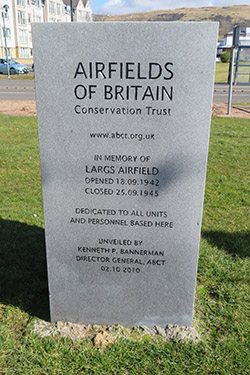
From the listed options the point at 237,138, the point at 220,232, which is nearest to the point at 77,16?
the point at 237,138

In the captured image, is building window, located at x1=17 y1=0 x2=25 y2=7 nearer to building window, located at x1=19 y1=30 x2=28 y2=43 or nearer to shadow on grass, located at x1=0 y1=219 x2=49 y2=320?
building window, located at x1=19 y1=30 x2=28 y2=43

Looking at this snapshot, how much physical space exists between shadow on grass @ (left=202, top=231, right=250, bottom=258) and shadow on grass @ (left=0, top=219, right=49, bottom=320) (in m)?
1.97

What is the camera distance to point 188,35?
2186 mm

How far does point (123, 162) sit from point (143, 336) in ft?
4.58

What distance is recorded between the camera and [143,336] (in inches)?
110

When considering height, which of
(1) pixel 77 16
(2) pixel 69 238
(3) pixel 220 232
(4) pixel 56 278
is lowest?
(3) pixel 220 232

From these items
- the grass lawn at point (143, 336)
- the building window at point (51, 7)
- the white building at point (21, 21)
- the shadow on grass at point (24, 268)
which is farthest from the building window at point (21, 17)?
the shadow on grass at point (24, 268)

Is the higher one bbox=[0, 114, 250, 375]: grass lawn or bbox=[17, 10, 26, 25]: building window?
bbox=[17, 10, 26, 25]: building window

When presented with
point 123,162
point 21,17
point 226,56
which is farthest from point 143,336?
point 21,17

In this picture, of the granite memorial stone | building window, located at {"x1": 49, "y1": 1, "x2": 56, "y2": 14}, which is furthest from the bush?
the granite memorial stone

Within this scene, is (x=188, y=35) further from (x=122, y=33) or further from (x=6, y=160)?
(x=6, y=160)

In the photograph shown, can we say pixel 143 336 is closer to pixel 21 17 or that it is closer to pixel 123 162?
pixel 123 162

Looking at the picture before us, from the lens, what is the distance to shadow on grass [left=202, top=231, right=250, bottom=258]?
3963 mm

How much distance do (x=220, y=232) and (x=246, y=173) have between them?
93.5 inches
